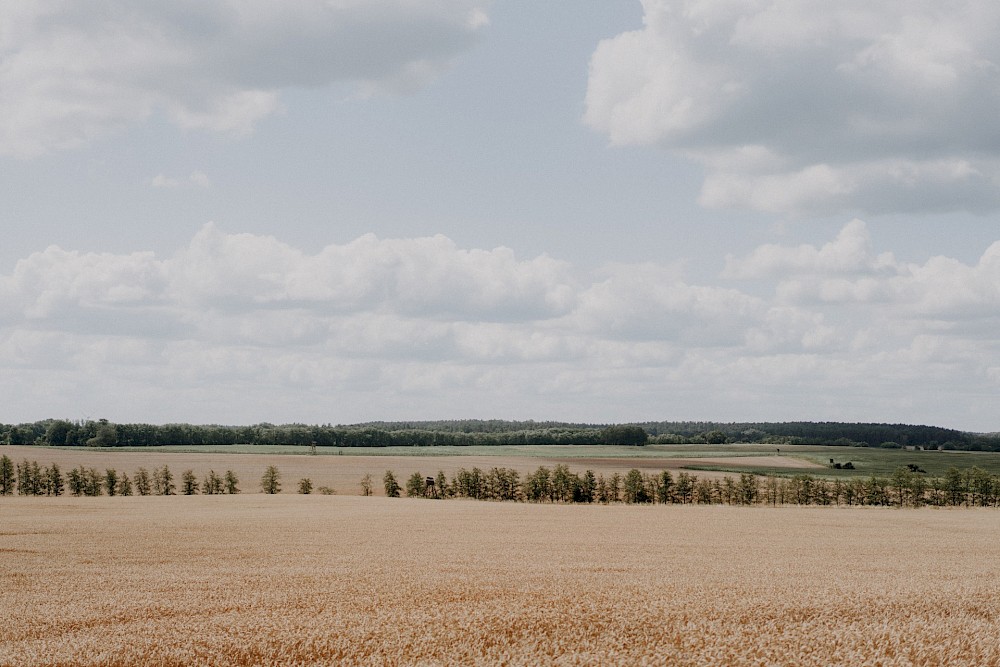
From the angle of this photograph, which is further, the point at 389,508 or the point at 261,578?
the point at 389,508

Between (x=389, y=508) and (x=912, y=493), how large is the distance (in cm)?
6936

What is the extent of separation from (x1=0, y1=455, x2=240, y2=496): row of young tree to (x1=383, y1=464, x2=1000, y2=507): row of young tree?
25309mm

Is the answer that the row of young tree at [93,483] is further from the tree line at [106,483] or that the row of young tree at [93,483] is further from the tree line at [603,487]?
the tree line at [603,487]

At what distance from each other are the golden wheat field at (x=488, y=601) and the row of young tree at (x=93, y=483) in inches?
2860

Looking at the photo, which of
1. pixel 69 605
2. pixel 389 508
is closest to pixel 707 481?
pixel 389 508

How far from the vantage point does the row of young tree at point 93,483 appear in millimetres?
107000

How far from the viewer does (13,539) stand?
36969 millimetres

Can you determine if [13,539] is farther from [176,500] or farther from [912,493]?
[912,493]

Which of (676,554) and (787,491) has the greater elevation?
(676,554)

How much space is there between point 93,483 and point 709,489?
85592mm

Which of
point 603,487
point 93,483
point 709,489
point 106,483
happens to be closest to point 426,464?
point 603,487

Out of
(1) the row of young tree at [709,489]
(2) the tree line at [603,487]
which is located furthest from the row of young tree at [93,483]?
(1) the row of young tree at [709,489]

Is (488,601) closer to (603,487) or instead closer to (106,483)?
(603,487)

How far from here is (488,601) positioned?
18.7 m
